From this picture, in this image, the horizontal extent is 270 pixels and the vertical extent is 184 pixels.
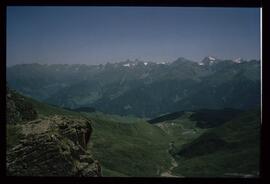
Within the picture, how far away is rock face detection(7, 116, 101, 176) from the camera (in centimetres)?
762

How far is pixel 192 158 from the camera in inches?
896

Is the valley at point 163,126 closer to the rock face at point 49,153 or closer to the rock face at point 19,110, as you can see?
the rock face at point 19,110

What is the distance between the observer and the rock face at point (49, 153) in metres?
7.62

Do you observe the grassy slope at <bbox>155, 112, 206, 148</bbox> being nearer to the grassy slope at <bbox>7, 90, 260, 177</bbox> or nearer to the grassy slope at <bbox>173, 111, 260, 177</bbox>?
the grassy slope at <bbox>7, 90, 260, 177</bbox>

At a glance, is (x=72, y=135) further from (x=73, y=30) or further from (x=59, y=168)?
(x=73, y=30)

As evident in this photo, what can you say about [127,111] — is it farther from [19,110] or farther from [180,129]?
[19,110]

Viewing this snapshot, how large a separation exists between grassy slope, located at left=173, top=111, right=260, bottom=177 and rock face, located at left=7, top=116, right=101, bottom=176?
11.6m

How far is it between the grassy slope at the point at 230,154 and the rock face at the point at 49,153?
11.6 metres

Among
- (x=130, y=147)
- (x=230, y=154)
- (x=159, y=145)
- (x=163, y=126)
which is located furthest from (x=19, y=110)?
(x=230, y=154)

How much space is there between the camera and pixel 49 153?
772cm

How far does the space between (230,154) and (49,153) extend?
55.2 ft

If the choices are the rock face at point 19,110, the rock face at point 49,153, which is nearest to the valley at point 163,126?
the rock face at point 19,110
